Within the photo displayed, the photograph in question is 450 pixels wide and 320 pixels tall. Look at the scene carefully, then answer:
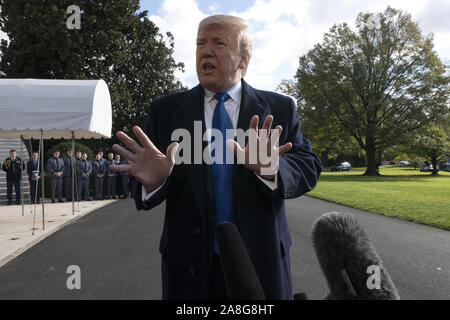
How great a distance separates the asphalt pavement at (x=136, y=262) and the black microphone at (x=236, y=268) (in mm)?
3384

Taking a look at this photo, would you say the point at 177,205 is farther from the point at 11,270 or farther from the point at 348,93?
the point at 348,93

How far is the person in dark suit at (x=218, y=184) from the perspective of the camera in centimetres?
134

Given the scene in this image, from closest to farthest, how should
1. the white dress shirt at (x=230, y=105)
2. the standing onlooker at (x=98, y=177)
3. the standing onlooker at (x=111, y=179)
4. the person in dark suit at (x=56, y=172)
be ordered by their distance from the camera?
the white dress shirt at (x=230, y=105) → the person in dark suit at (x=56, y=172) → the standing onlooker at (x=98, y=177) → the standing onlooker at (x=111, y=179)

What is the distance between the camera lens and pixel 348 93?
34750 millimetres

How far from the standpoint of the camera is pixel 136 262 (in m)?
5.20

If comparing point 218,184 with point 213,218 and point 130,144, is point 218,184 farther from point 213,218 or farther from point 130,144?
point 130,144

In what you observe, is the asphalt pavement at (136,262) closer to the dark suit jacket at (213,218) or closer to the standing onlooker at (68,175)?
the dark suit jacket at (213,218)

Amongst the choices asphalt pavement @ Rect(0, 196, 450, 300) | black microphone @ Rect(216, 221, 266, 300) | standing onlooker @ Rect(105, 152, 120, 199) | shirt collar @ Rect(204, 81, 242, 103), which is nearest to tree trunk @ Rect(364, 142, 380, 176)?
standing onlooker @ Rect(105, 152, 120, 199)

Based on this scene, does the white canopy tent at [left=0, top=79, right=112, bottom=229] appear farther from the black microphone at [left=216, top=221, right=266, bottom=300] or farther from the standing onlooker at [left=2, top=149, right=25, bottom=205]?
the black microphone at [left=216, top=221, right=266, bottom=300]

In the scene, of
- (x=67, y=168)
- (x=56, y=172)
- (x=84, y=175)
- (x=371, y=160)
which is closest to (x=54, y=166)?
(x=56, y=172)

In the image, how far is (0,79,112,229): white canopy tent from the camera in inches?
331

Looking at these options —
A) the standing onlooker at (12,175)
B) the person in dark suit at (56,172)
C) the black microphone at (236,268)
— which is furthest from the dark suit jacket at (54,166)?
the black microphone at (236,268)

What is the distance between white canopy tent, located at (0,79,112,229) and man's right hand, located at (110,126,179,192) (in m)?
8.05

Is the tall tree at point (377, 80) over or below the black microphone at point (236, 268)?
over
